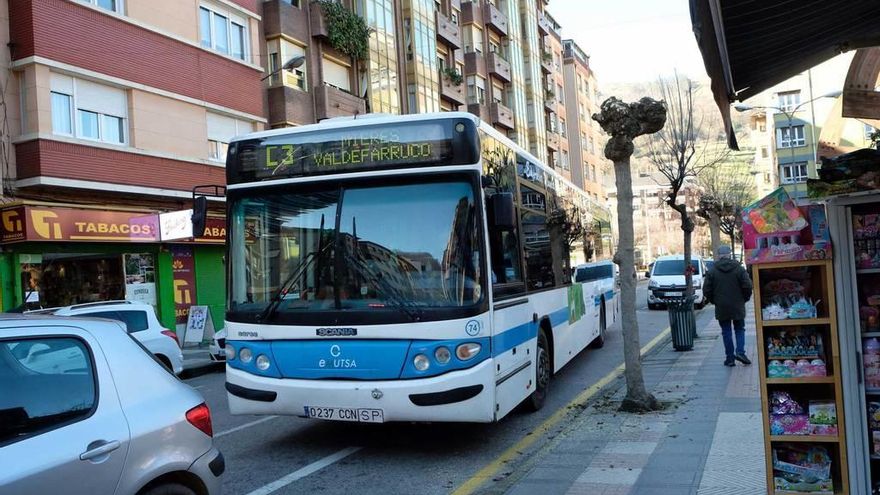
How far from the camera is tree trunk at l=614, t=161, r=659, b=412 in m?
8.03

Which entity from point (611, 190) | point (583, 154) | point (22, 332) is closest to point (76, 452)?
point (22, 332)

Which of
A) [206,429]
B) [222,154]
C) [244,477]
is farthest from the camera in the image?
[222,154]

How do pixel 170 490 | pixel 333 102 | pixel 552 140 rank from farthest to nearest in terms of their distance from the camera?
pixel 552 140 → pixel 333 102 → pixel 170 490

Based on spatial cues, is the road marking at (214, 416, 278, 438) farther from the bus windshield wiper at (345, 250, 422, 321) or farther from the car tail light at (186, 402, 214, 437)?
the car tail light at (186, 402, 214, 437)

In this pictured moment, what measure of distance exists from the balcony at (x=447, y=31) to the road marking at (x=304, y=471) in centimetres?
3578

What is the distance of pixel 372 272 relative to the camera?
20.8 ft

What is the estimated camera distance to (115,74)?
18.1 m

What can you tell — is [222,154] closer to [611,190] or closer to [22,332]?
[22,332]

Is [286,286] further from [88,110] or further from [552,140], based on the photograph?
[552,140]

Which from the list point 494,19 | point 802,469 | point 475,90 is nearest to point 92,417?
point 802,469

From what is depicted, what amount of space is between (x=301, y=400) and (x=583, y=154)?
6583cm

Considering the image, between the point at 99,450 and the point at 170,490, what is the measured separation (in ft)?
1.72

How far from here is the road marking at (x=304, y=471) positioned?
576 cm

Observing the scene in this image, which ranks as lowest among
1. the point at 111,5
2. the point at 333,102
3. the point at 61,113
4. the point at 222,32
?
the point at 61,113
